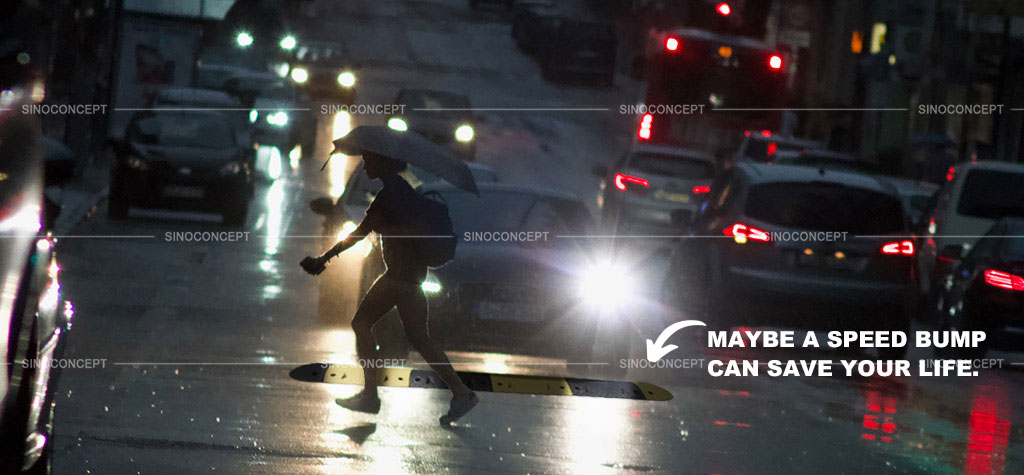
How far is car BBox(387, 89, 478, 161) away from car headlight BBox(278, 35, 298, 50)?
45.4ft

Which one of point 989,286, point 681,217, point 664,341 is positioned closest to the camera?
point 664,341

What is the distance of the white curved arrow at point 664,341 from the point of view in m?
13.3

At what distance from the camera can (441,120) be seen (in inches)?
1319

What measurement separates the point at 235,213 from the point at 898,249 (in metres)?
10.2

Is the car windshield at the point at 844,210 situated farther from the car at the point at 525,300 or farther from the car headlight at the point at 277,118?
the car headlight at the point at 277,118

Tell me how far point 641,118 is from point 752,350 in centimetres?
1717

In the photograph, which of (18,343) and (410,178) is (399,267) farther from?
(410,178)

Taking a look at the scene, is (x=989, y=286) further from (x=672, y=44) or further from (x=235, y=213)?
(x=672, y=44)

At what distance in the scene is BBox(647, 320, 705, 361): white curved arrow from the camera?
1333cm

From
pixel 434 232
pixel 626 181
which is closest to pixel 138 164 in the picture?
pixel 626 181

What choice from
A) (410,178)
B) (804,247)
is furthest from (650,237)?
(804,247)

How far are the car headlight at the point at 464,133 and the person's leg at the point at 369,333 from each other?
23.8m

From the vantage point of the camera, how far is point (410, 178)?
15.7m

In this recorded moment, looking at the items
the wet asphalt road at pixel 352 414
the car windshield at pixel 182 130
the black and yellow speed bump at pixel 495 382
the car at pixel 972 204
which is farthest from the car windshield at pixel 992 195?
the car windshield at pixel 182 130
